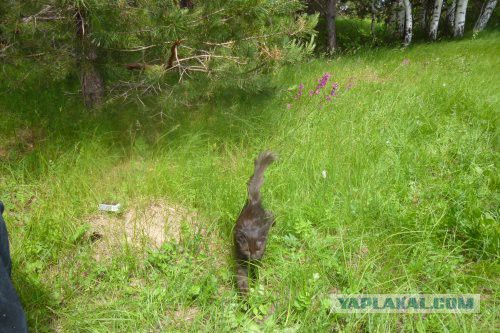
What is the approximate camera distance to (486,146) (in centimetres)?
292

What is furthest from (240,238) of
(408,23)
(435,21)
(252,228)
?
(435,21)

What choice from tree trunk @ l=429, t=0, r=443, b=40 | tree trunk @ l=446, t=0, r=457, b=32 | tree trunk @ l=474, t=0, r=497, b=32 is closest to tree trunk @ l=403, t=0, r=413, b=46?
tree trunk @ l=429, t=0, r=443, b=40

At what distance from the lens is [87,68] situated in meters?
3.21

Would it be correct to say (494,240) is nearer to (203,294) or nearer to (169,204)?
(203,294)

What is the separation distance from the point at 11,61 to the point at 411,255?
3745 mm

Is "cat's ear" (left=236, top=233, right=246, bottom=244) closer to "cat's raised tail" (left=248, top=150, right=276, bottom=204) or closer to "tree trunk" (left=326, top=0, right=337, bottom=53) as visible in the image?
"cat's raised tail" (left=248, top=150, right=276, bottom=204)

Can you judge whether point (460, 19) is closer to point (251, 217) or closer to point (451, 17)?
point (451, 17)

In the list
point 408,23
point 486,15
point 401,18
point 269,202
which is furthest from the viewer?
point 401,18

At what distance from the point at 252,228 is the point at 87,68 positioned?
254 cm

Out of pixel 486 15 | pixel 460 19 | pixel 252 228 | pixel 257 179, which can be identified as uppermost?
pixel 486 15

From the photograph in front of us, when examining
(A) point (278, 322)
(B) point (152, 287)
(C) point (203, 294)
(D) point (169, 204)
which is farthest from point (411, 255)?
(D) point (169, 204)

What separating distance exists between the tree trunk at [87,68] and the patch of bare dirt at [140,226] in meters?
1.66

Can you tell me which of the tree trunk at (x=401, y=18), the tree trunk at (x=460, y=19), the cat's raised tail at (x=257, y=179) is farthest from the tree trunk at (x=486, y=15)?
the cat's raised tail at (x=257, y=179)

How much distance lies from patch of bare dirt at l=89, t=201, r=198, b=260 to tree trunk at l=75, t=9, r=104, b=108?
5.44ft
